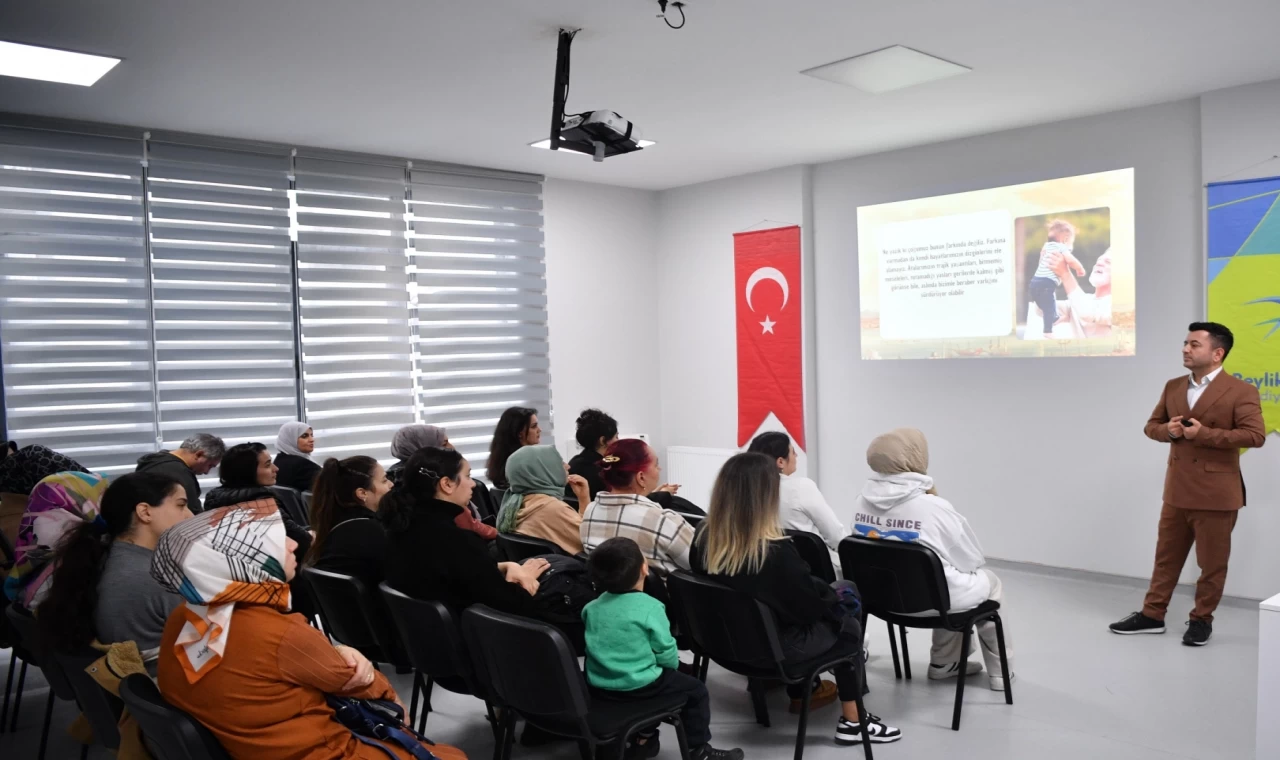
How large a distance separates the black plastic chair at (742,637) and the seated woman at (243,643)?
132 cm

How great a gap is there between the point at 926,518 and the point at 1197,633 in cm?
190

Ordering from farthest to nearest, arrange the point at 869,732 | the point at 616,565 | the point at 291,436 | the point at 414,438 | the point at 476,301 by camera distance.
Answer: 1. the point at 476,301
2. the point at 291,436
3. the point at 414,438
4. the point at 869,732
5. the point at 616,565

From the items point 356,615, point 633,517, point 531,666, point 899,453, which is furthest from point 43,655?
point 899,453

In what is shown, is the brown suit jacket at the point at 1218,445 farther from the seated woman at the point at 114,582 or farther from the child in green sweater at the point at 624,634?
the seated woman at the point at 114,582

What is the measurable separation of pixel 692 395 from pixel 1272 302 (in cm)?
427

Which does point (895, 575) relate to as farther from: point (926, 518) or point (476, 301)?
point (476, 301)

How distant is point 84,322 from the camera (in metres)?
5.38

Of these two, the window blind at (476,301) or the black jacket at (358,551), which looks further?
the window blind at (476,301)

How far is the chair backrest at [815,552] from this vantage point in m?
3.60

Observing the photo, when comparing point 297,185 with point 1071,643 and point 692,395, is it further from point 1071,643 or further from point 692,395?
point 1071,643

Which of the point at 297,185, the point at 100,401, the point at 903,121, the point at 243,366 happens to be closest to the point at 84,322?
the point at 100,401

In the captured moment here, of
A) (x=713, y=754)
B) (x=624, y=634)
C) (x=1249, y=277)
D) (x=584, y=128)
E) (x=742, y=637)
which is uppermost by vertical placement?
(x=584, y=128)

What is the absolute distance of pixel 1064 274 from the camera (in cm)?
584

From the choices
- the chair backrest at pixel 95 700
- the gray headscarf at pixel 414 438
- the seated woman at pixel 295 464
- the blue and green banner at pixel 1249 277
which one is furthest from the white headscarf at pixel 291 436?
the blue and green banner at pixel 1249 277
